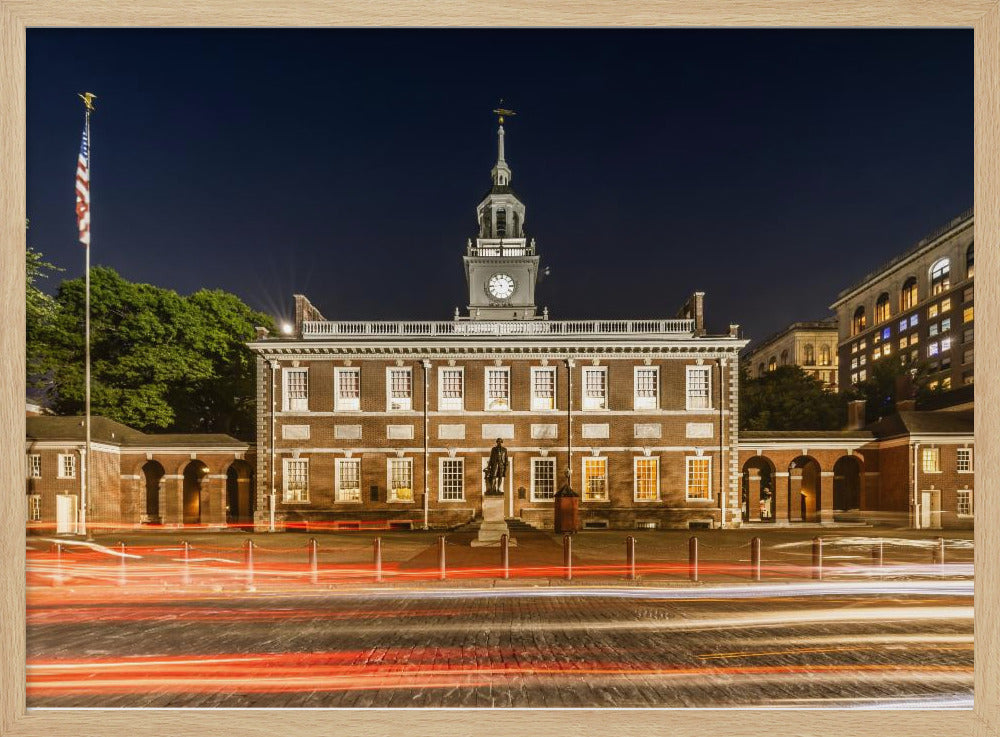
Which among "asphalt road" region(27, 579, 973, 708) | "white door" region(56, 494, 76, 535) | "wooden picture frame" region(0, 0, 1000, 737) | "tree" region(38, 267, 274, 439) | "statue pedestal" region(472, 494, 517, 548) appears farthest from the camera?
"tree" region(38, 267, 274, 439)

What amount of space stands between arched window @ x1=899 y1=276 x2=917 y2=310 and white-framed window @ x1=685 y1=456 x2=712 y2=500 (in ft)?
33.6

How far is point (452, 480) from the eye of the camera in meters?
27.0

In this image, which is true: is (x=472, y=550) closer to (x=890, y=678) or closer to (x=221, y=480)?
(x=890, y=678)

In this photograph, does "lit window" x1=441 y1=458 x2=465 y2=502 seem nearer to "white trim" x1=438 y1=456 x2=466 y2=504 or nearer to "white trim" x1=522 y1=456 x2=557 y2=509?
"white trim" x1=438 y1=456 x2=466 y2=504

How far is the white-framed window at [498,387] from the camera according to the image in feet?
89.3

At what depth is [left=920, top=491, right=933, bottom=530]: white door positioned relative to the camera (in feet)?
85.1

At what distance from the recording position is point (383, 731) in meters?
3.42

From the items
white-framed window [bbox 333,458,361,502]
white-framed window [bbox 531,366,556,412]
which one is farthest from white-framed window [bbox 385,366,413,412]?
white-framed window [bbox 531,366,556,412]

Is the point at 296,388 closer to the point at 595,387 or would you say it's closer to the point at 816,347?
the point at 595,387

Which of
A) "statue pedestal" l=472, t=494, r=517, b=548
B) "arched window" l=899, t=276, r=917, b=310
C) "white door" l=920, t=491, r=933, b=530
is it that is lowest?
"white door" l=920, t=491, r=933, b=530

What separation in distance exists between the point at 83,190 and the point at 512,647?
10.1 m

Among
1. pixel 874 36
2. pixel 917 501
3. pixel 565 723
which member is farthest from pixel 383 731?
pixel 917 501

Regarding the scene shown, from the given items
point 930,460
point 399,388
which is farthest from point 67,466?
point 930,460

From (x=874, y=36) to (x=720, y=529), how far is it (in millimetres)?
24951
